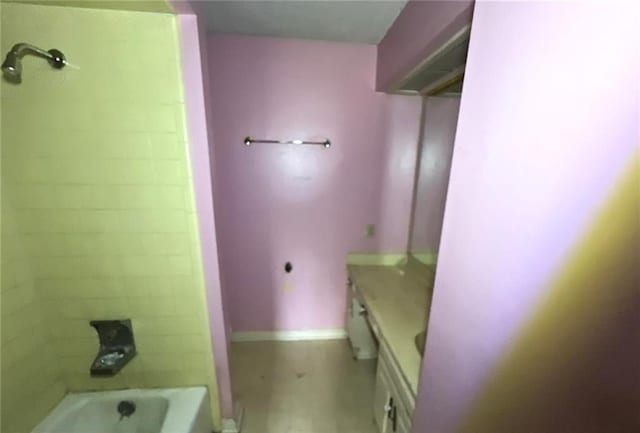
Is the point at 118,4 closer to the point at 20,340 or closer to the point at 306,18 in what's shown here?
the point at 306,18

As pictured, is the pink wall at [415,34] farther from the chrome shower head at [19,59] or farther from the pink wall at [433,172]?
the chrome shower head at [19,59]

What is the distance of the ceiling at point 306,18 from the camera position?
1.54 m

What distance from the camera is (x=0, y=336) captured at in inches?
46.0

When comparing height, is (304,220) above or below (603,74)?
below

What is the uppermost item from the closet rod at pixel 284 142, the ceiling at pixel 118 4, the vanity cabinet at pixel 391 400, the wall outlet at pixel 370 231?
the ceiling at pixel 118 4

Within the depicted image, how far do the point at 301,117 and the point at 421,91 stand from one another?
887mm

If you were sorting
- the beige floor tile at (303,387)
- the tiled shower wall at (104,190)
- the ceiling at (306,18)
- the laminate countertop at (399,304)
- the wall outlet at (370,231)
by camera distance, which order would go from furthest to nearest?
1. the wall outlet at (370,231)
2. the beige floor tile at (303,387)
3. the ceiling at (306,18)
4. the laminate countertop at (399,304)
5. the tiled shower wall at (104,190)

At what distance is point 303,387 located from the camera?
6.65ft

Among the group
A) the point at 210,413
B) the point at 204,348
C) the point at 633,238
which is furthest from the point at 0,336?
the point at 633,238

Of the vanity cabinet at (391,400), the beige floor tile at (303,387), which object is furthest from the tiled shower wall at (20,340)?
the vanity cabinet at (391,400)

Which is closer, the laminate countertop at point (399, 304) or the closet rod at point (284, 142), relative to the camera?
the laminate countertop at point (399, 304)

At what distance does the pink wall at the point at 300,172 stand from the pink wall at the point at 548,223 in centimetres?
147

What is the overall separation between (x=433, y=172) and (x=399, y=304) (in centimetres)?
95

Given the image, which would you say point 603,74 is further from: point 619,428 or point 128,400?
point 128,400
